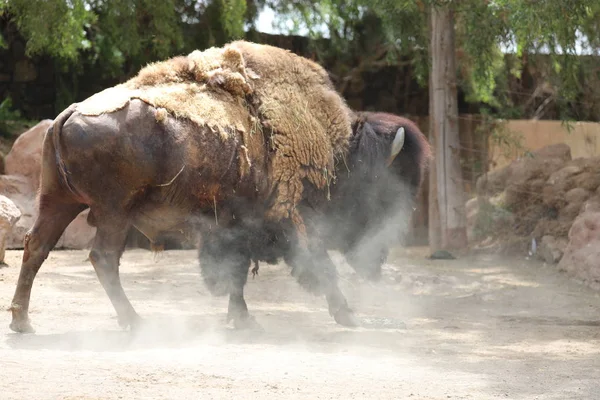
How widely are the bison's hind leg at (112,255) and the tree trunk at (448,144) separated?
6.61m

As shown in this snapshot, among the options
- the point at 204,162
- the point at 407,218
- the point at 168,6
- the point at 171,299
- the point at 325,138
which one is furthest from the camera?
the point at 168,6

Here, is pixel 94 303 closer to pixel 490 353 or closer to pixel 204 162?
pixel 204 162

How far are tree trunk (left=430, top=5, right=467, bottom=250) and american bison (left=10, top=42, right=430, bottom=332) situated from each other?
15.7 feet

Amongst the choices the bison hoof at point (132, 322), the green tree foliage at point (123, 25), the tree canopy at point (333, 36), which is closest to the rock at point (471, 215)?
the tree canopy at point (333, 36)

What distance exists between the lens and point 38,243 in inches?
231

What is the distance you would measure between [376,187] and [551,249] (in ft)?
14.4

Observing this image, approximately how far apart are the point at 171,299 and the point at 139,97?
2453 millimetres

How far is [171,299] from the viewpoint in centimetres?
773

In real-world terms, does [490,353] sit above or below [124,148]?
below

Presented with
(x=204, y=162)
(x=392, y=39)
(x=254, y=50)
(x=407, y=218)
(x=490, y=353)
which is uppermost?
(x=392, y=39)

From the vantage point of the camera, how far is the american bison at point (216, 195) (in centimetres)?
571

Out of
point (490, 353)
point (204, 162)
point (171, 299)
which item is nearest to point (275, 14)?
point (171, 299)

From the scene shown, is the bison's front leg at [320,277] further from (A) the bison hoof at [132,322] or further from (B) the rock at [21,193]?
(B) the rock at [21,193]

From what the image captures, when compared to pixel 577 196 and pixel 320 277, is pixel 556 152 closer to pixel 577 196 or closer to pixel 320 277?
pixel 577 196
